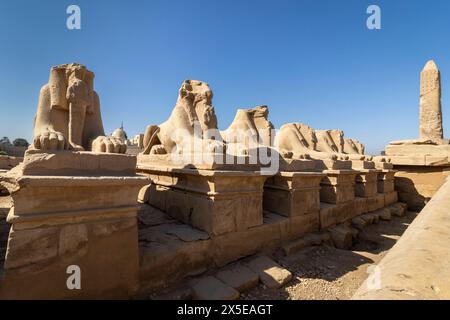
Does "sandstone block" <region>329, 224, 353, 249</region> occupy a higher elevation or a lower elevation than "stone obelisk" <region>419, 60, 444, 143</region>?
lower

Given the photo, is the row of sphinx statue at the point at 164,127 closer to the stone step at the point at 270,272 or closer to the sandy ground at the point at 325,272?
the stone step at the point at 270,272

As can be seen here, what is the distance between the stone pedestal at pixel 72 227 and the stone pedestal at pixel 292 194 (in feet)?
6.54

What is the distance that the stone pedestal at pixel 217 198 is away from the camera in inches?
94.8

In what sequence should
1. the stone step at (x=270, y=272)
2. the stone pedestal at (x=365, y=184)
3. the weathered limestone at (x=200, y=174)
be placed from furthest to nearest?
the stone pedestal at (x=365, y=184), the weathered limestone at (x=200, y=174), the stone step at (x=270, y=272)

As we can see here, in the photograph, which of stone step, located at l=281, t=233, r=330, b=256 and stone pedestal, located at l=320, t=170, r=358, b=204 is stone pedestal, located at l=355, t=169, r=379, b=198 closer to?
stone pedestal, located at l=320, t=170, r=358, b=204

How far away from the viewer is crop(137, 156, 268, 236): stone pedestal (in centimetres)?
241

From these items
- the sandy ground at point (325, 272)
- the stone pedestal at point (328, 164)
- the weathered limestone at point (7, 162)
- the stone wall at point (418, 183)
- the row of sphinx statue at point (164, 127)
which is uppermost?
the row of sphinx statue at point (164, 127)

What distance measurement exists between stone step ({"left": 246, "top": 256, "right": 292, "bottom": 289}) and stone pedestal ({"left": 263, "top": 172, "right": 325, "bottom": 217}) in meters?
0.84

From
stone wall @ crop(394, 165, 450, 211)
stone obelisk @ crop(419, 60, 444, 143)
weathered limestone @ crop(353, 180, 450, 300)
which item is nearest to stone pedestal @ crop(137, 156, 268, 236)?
weathered limestone @ crop(353, 180, 450, 300)

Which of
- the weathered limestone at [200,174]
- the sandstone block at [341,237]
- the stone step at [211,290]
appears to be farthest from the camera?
the sandstone block at [341,237]

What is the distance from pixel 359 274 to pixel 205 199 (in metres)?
1.85

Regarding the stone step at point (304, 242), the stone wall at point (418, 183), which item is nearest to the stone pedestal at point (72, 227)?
the stone step at point (304, 242)

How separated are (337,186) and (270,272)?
2.31 metres
